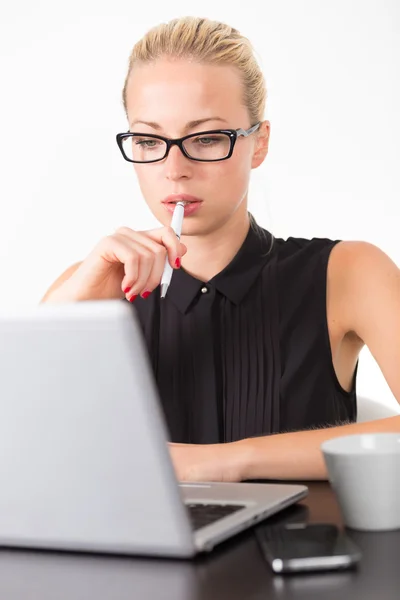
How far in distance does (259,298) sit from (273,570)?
4.09 feet

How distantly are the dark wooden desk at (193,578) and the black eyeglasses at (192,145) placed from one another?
109 centimetres

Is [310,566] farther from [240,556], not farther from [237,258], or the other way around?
[237,258]

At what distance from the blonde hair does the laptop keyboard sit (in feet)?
3.88

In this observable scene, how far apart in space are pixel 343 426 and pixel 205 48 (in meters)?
0.90

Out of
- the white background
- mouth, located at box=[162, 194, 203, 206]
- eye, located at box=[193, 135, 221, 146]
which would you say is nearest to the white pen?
mouth, located at box=[162, 194, 203, 206]

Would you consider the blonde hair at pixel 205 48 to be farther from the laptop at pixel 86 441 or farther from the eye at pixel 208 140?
the laptop at pixel 86 441

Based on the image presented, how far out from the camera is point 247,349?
1.92 metres

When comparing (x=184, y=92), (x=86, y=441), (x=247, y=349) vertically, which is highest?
(x=184, y=92)

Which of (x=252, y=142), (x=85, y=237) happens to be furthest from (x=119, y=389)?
(x=85, y=237)

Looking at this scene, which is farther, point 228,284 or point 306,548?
point 228,284

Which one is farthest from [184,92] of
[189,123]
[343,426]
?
[343,426]

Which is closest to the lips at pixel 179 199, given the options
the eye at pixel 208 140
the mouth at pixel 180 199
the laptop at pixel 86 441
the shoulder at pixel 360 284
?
the mouth at pixel 180 199

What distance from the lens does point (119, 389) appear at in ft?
2.22

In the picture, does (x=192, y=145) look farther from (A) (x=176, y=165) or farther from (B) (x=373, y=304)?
(B) (x=373, y=304)
